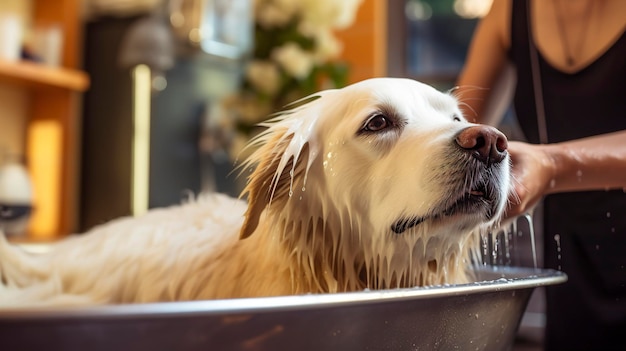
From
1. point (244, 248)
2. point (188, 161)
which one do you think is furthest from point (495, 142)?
point (188, 161)

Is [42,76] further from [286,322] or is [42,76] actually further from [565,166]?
[286,322]

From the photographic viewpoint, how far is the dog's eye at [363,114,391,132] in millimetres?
516

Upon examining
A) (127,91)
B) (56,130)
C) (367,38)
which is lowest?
(56,130)

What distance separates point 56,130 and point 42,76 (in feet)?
0.77

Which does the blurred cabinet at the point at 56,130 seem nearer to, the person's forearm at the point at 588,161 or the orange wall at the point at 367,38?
the orange wall at the point at 367,38

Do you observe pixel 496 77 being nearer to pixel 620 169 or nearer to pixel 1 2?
pixel 620 169

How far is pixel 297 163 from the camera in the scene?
513mm

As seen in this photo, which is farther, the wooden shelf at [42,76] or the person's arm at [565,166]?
the wooden shelf at [42,76]

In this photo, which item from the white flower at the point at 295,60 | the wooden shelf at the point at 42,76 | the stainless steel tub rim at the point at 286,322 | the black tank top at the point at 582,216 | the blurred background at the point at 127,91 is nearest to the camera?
the stainless steel tub rim at the point at 286,322

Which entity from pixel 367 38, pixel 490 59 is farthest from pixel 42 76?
pixel 490 59

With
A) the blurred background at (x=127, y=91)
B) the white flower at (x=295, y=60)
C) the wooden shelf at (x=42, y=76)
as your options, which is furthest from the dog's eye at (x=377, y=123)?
the wooden shelf at (x=42, y=76)

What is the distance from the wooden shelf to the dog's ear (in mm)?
1671

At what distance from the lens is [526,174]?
468 millimetres

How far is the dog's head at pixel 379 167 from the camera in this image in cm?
45
